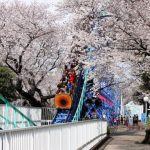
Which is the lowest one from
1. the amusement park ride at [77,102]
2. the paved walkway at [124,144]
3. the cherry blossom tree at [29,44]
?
the paved walkway at [124,144]

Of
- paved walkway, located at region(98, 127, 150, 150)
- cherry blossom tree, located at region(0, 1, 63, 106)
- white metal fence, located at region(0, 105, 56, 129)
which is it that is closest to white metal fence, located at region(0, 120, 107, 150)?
white metal fence, located at region(0, 105, 56, 129)

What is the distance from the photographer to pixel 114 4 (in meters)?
17.5

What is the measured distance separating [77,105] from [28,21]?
426 inches

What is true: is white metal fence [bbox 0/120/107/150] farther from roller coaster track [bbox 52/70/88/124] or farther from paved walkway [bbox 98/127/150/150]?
roller coaster track [bbox 52/70/88/124]

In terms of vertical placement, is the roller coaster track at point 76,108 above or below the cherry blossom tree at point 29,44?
below

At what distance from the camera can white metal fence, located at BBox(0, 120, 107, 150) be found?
756 centimetres

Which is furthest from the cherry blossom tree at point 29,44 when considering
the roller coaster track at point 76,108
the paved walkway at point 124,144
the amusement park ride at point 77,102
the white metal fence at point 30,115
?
the paved walkway at point 124,144

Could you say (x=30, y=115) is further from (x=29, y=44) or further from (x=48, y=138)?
(x=48, y=138)

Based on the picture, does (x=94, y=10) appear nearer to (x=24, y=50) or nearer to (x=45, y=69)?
(x=24, y=50)

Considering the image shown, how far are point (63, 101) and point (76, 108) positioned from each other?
1262mm

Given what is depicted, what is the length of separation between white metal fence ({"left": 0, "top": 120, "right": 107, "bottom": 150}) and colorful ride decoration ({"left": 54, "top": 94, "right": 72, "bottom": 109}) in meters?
10.8

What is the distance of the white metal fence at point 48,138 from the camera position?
7558mm

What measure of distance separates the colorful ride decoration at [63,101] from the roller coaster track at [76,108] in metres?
0.59

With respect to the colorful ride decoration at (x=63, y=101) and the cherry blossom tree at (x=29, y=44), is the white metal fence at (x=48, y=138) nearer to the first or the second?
the colorful ride decoration at (x=63, y=101)
